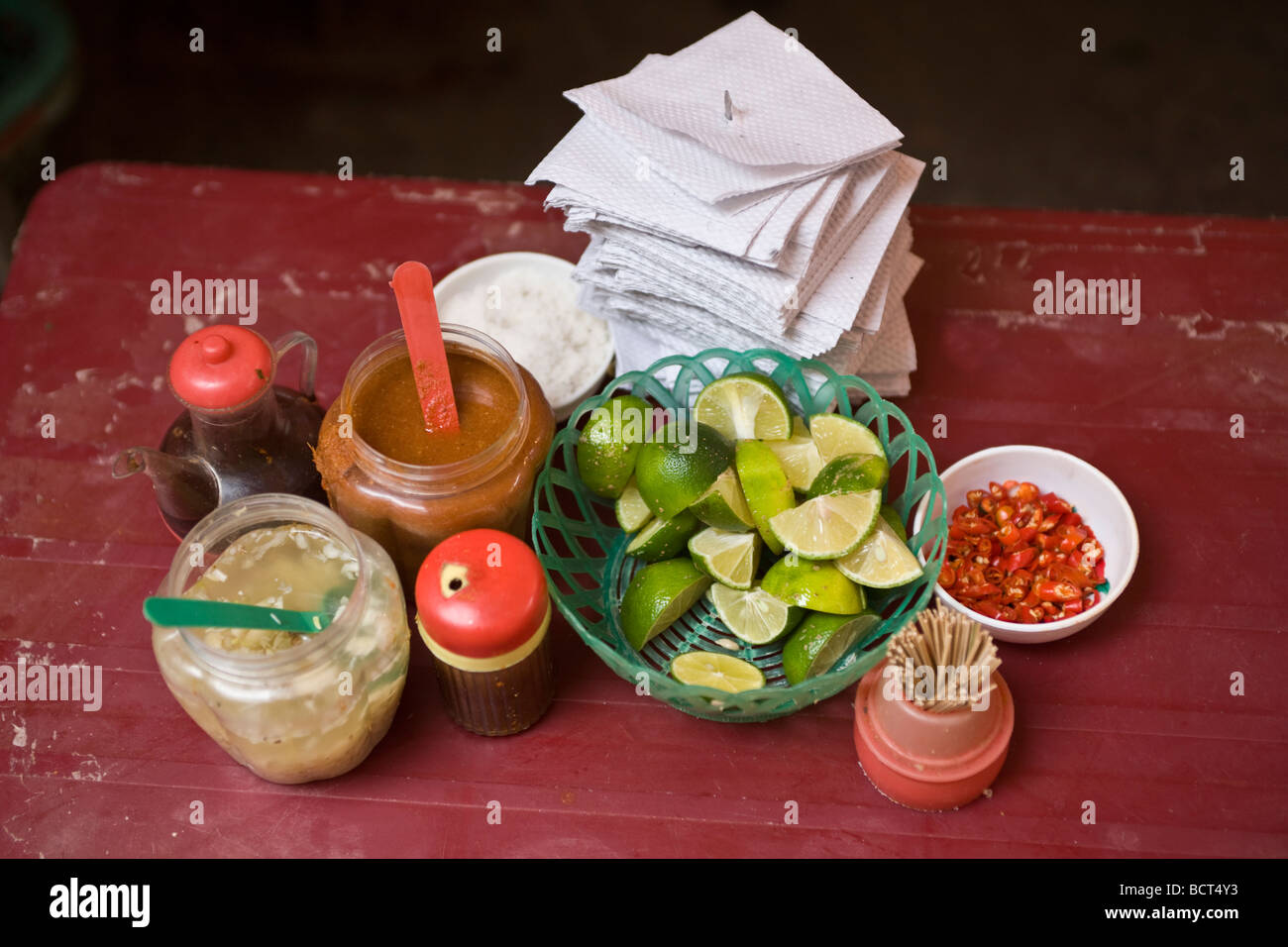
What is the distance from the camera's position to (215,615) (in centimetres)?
132

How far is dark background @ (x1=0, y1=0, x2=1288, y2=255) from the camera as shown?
3.41m

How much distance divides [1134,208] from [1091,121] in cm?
31

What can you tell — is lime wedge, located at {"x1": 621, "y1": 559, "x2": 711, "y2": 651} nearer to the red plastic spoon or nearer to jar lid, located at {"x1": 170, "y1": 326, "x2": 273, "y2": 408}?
the red plastic spoon

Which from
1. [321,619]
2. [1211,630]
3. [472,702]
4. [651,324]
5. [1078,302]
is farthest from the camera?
[1078,302]

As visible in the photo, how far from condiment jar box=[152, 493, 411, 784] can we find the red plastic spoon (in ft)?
0.61

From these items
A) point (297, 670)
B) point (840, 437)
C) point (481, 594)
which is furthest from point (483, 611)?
point (840, 437)

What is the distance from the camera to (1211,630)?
1684 millimetres

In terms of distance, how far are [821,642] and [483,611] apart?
40 cm

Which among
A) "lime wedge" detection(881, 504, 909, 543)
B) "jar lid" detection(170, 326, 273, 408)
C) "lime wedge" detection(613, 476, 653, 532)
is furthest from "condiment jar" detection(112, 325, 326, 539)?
"lime wedge" detection(881, 504, 909, 543)

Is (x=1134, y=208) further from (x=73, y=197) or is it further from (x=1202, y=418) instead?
(x=73, y=197)

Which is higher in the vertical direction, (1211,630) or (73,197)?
(73,197)

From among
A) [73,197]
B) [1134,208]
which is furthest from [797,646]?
[1134,208]

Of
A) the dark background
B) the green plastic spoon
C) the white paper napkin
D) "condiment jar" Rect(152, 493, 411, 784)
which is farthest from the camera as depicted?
the dark background

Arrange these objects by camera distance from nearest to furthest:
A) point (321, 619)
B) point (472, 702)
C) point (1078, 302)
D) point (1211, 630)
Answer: point (321, 619) < point (472, 702) < point (1211, 630) < point (1078, 302)
